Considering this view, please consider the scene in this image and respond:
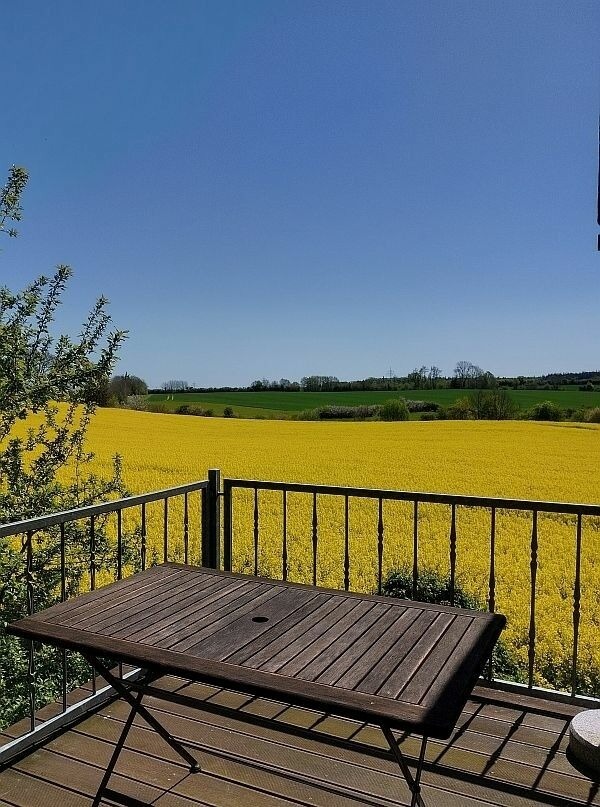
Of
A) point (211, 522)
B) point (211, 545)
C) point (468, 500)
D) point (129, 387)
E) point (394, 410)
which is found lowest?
point (211, 545)

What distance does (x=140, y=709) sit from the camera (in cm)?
222

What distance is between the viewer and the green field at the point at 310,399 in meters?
25.8

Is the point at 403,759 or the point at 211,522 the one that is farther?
the point at 211,522

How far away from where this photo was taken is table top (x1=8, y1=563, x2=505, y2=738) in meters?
1.64

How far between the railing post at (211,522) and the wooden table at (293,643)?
3.88 feet

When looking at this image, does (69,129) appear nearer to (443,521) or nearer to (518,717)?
(443,521)

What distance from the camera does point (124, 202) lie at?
521 inches

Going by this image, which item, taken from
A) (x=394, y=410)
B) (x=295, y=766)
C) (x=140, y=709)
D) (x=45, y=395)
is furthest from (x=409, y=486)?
(x=394, y=410)

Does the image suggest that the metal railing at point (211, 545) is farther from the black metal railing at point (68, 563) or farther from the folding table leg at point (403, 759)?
the folding table leg at point (403, 759)

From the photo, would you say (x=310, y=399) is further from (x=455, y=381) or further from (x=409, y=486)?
(x=409, y=486)

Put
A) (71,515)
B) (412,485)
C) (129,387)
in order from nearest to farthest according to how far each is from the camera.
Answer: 1. (71,515)
2. (412,485)
3. (129,387)

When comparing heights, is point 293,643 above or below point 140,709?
above

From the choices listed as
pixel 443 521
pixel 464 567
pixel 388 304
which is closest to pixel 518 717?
pixel 464 567

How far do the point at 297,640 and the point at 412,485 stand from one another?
9.73 m
